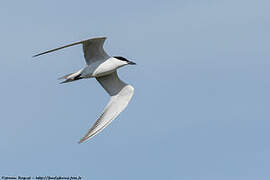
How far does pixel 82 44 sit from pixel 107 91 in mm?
1969

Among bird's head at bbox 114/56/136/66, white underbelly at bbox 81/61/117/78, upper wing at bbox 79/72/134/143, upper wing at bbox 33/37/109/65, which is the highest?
upper wing at bbox 33/37/109/65

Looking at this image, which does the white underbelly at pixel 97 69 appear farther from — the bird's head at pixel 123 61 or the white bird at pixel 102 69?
the bird's head at pixel 123 61

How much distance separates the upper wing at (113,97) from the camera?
703 inches

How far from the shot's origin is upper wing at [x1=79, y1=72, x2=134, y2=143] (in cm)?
1784

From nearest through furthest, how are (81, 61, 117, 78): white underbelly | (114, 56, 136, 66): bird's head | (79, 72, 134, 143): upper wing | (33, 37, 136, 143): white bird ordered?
(79, 72, 134, 143): upper wing < (33, 37, 136, 143): white bird < (81, 61, 117, 78): white underbelly < (114, 56, 136, 66): bird's head

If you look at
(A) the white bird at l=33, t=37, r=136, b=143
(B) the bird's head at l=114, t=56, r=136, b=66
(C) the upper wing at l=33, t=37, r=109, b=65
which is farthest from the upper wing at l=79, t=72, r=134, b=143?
(C) the upper wing at l=33, t=37, r=109, b=65

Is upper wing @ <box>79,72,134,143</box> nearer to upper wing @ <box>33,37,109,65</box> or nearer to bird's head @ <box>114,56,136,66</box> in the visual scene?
bird's head @ <box>114,56,136,66</box>

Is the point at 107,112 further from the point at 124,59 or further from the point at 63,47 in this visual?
the point at 63,47

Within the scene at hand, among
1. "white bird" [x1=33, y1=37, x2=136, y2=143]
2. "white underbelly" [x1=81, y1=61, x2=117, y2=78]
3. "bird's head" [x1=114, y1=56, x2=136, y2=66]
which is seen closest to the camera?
"white bird" [x1=33, y1=37, x2=136, y2=143]

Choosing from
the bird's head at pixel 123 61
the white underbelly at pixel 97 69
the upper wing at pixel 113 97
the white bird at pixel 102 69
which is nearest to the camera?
the upper wing at pixel 113 97

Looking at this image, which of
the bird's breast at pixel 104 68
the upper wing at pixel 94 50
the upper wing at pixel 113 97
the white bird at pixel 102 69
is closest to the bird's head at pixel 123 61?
the white bird at pixel 102 69

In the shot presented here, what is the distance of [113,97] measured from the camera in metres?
19.1

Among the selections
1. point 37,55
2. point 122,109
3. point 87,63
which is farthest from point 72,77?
point 37,55

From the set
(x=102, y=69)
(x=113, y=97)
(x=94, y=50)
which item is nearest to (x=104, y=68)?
(x=102, y=69)
